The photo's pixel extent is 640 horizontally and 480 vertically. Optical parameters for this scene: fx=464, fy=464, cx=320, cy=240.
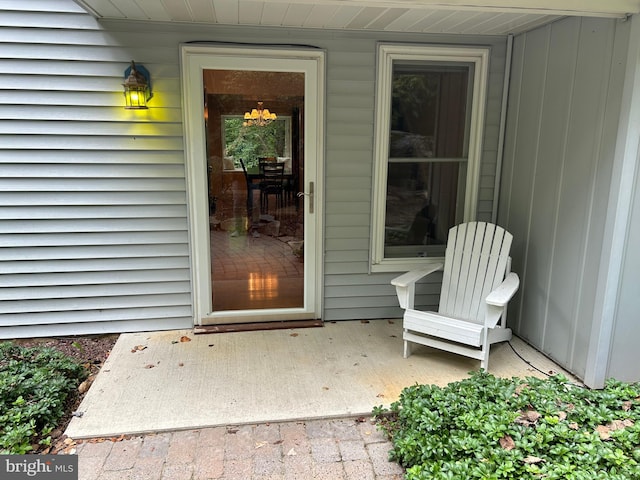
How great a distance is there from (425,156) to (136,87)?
89.5 inches

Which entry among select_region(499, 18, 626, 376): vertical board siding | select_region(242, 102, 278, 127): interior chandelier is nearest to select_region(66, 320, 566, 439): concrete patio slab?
select_region(499, 18, 626, 376): vertical board siding

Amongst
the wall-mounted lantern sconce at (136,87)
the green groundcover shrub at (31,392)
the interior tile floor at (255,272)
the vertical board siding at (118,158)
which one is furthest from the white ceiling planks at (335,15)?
the green groundcover shrub at (31,392)

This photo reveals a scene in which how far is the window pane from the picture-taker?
12.2 ft

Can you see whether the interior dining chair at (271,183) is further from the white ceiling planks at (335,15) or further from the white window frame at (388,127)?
the white ceiling planks at (335,15)

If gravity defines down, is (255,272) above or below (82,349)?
above

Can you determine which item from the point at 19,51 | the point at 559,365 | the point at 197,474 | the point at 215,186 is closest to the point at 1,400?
the point at 197,474

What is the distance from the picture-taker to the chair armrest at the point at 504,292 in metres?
2.84

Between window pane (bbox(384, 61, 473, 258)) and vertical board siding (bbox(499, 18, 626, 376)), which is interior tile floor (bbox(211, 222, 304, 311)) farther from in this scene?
vertical board siding (bbox(499, 18, 626, 376))

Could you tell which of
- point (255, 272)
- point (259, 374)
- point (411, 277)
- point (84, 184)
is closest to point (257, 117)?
point (255, 272)

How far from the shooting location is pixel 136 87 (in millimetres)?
3238

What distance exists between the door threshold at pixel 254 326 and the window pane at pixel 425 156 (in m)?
0.91

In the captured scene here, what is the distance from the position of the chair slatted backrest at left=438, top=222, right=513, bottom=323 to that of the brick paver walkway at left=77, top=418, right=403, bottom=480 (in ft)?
4.24

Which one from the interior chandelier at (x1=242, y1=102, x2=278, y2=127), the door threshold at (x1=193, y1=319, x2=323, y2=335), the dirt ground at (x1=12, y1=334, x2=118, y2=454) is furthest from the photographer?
the door threshold at (x1=193, y1=319, x2=323, y2=335)

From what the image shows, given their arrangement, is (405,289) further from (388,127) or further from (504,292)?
(388,127)
